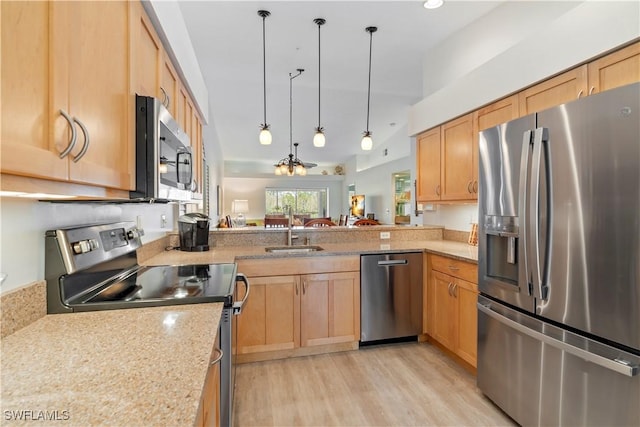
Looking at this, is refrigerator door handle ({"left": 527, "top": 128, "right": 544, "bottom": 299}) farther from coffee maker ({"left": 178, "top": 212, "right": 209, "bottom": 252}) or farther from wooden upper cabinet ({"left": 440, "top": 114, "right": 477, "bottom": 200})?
coffee maker ({"left": 178, "top": 212, "right": 209, "bottom": 252})

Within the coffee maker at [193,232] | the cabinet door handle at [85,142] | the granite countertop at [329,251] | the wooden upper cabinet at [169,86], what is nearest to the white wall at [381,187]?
the granite countertop at [329,251]

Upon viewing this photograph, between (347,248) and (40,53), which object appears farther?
(347,248)

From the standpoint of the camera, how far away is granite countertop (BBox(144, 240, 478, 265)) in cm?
219

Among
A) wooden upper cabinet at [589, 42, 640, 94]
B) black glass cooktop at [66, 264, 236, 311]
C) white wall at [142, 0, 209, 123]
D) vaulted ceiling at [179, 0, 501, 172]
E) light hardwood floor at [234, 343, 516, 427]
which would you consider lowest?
light hardwood floor at [234, 343, 516, 427]

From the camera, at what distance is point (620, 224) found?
1.26m

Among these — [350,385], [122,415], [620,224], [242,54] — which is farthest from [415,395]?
[242,54]

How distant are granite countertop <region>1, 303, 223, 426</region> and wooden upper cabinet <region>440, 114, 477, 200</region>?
7.52 ft

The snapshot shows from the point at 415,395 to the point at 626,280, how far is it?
4.44ft

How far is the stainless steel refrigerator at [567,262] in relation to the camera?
1246mm

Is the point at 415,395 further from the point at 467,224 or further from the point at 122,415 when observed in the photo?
the point at 122,415

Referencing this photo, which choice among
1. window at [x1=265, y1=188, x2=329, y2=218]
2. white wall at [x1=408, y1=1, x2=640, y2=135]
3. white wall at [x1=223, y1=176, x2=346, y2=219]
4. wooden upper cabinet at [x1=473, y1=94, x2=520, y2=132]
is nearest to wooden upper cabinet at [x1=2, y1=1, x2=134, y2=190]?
white wall at [x1=408, y1=1, x2=640, y2=135]

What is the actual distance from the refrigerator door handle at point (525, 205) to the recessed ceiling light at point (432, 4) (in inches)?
61.9

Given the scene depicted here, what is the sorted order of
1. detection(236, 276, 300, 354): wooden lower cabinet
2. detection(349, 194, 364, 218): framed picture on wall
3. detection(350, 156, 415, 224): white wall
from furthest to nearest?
detection(349, 194, 364, 218): framed picture on wall
detection(350, 156, 415, 224): white wall
detection(236, 276, 300, 354): wooden lower cabinet

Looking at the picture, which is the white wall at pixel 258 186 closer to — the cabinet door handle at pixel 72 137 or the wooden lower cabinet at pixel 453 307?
the wooden lower cabinet at pixel 453 307
